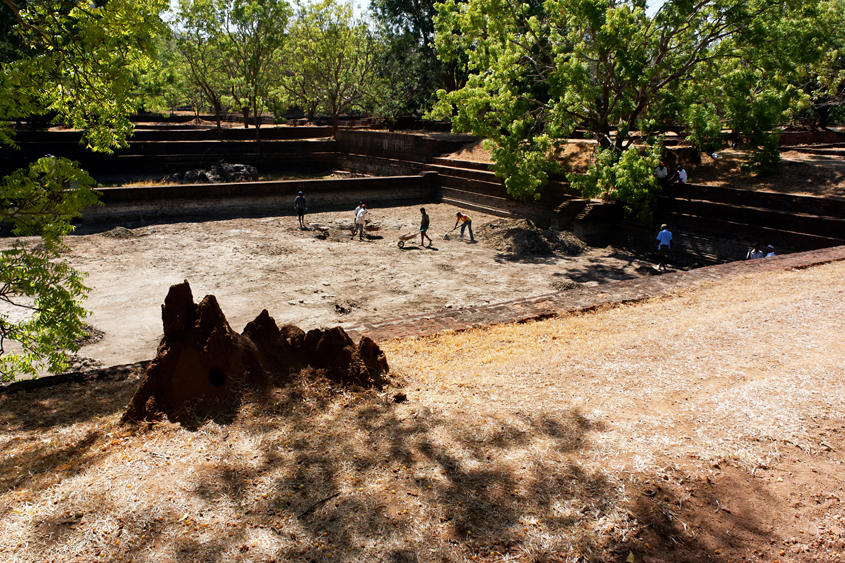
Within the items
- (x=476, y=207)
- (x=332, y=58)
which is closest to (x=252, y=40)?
(x=332, y=58)

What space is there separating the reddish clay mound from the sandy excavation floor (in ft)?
11.6

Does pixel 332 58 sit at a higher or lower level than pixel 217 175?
higher

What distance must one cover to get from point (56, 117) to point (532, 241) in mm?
12288

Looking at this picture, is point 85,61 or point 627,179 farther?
point 627,179

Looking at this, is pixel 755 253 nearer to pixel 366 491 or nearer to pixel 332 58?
pixel 366 491

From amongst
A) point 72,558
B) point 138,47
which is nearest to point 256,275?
point 138,47

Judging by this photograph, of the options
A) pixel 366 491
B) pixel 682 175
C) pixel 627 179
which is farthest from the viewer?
pixel 682 175

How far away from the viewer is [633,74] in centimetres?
1528

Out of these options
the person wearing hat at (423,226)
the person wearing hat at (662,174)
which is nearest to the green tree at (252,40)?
the person wearing hat at (423,226)

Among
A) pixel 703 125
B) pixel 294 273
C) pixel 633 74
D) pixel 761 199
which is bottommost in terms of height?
pixel 294 273

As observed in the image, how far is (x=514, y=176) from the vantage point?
16984 millimetres

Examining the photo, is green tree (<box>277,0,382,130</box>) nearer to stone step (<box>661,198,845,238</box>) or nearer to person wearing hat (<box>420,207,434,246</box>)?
person wearing hat (<box>420,207,434,246</box>)

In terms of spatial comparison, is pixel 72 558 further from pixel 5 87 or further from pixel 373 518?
pixel 5 87

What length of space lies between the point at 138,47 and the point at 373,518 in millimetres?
6073
